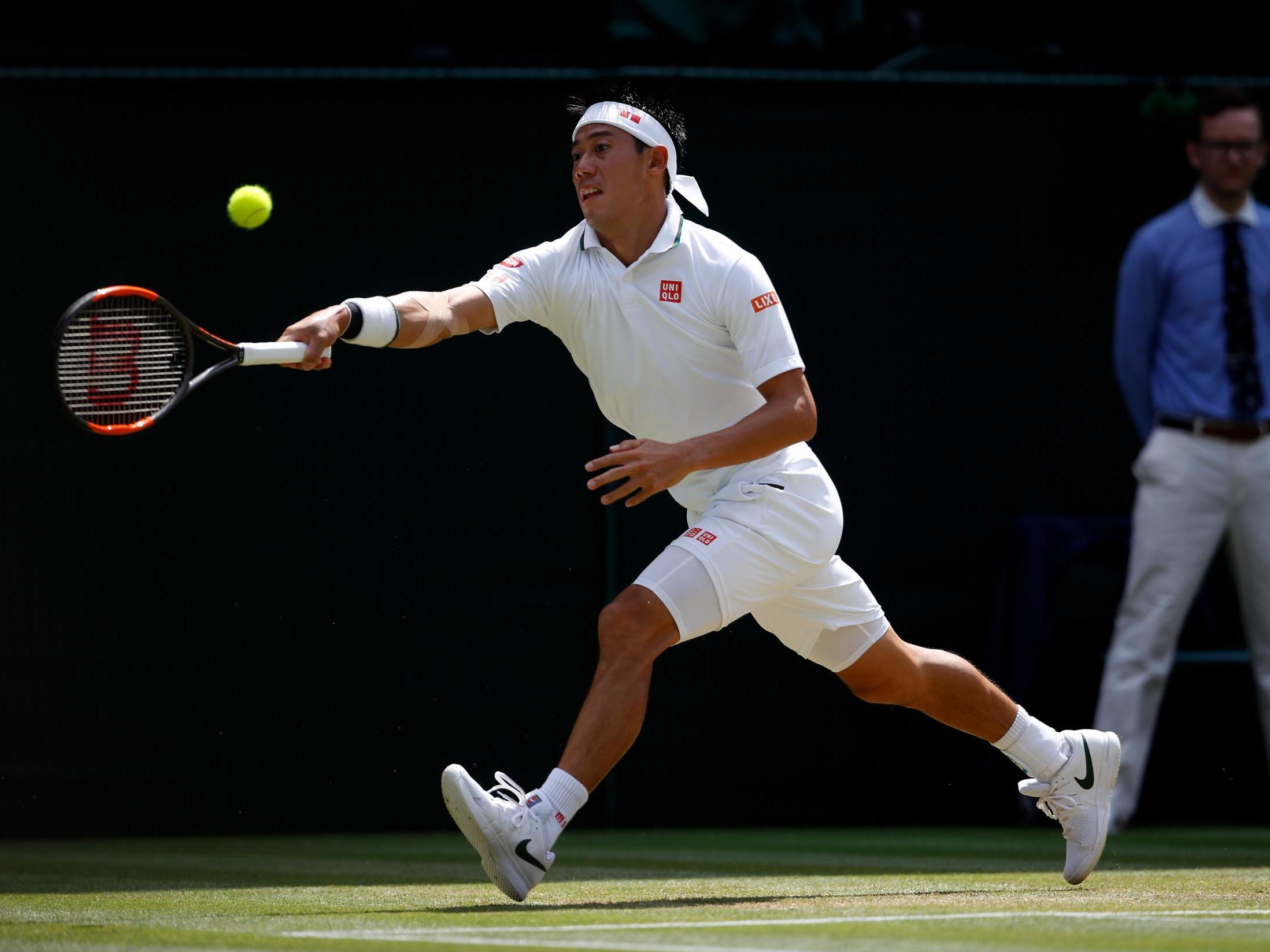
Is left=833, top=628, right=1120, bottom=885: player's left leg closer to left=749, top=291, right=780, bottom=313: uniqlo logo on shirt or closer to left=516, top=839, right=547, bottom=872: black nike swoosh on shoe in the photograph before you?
left=749, top=291, right=780, bottom=313: uniqlo logo on shirt

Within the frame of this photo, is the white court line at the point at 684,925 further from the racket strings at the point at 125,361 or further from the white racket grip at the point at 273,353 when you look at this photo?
the racket strings at the point at 125,361

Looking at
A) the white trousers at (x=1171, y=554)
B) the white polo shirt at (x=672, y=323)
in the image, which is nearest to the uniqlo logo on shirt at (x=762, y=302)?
the white polo shirt at (x=672, y=323)

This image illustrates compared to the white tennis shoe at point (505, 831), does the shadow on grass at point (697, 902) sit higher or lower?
lower

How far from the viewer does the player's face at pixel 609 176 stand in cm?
500

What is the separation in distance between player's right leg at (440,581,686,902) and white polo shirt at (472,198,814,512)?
49 centimetres

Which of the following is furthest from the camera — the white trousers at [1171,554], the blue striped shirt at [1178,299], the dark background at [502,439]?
the dark background at [502,439]

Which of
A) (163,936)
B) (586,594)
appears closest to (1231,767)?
(586,594)

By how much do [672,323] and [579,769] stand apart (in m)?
1.07

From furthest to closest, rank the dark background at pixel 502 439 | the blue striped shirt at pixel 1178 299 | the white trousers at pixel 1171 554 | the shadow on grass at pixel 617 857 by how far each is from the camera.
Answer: the dark background at pixel 502 439
the blue striped shirt at pixel 1178 299
the white trousers at pixel 1171 554
the shadow on grass at pixel 617 857

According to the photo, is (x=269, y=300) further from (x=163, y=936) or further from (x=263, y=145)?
(x=163, y=936)

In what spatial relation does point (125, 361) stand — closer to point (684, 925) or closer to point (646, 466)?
point (646, 466)

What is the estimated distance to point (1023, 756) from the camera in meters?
5.15

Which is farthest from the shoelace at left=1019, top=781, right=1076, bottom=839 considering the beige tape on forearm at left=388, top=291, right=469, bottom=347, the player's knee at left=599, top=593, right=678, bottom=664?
the beige tape on forearm at left=388, top=291, right=469, bottom=347

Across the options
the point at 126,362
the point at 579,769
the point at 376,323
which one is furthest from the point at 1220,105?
the point at 126,362
